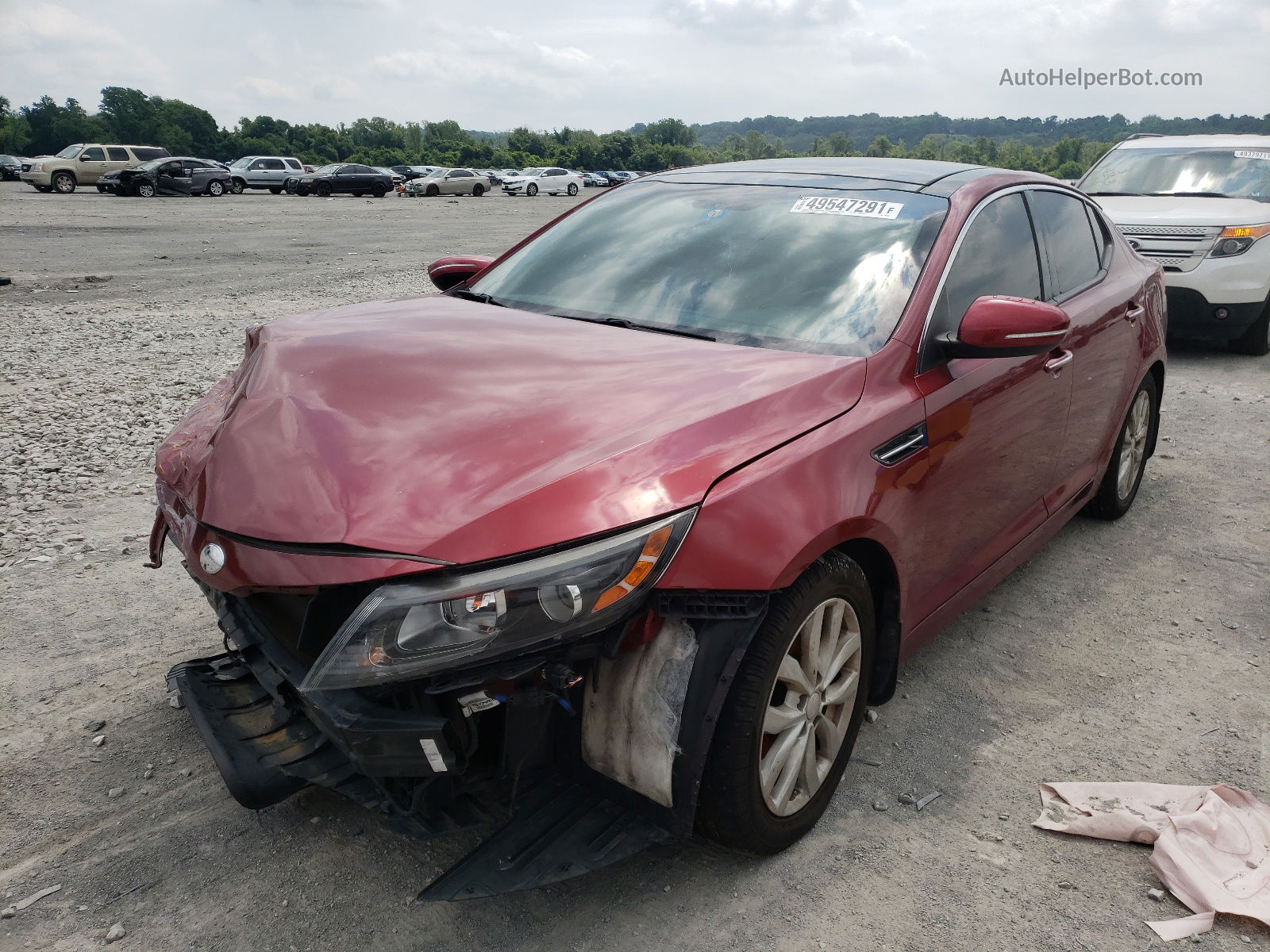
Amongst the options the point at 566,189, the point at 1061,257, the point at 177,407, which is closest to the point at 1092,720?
the point at 1061,257

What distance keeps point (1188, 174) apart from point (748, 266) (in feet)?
27.1

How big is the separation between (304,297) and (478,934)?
10.5 metres

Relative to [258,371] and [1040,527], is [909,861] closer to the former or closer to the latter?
[1040,527]

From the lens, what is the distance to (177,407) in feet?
22.0

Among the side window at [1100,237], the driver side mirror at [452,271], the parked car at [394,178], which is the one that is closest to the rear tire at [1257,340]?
the side window at [1100,237]

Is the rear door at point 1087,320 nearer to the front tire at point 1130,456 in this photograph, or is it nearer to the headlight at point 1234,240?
the front tire at point 1130,456

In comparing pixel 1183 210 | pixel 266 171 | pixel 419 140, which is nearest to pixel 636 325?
pixel 1183 210

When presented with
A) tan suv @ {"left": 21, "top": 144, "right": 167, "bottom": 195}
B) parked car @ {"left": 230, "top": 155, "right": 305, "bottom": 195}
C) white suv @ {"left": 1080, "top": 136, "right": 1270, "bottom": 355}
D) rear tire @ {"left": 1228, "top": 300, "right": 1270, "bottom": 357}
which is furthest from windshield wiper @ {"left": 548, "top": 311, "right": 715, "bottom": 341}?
parked car @ {"left": 230, "top": 155, "right": 305, "bottom": 195}

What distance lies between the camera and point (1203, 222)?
8.46 meters

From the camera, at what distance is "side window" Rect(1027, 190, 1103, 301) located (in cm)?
386

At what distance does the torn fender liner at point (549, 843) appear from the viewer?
2100 mm

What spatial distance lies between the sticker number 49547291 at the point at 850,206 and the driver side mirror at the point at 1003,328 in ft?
1.70

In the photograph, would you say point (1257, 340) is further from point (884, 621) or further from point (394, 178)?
point (394, 178)

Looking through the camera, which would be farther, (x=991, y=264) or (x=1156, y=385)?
(x=1156, y=385)
